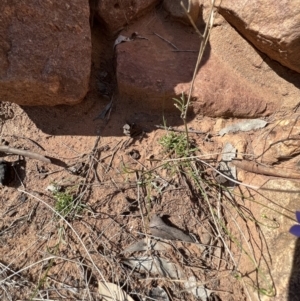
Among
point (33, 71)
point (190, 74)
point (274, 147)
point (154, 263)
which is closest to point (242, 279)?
point (154, 263)

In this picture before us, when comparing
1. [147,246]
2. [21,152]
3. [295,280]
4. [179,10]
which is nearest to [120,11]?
[179,10]

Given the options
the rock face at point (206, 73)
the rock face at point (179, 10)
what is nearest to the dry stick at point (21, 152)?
the rock face at point (206, 73)

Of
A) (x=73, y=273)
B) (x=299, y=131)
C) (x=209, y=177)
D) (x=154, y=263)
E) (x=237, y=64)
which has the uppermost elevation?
(x=237, y=64)

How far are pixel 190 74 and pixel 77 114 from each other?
667 mm

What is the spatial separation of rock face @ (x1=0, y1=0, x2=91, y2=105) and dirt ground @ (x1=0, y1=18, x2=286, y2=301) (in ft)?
0.65

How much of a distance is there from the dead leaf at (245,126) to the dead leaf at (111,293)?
38.0 inches

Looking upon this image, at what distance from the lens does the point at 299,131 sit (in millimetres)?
1825

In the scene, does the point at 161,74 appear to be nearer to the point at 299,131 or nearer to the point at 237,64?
the point at 237,64

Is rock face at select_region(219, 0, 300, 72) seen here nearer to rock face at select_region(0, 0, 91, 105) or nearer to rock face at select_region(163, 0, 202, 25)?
rock face at select_region(163, 0, 202, 25)

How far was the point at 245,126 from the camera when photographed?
6.49ft

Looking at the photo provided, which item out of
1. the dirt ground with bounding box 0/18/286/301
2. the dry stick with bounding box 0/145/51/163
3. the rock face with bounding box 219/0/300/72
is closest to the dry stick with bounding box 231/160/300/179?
the dirt ground with bounding box 0/18/286/301

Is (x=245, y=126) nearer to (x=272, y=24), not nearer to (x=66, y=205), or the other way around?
(x=272, y=24)

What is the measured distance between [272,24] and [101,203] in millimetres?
1259

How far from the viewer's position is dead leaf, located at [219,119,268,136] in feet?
6.45
